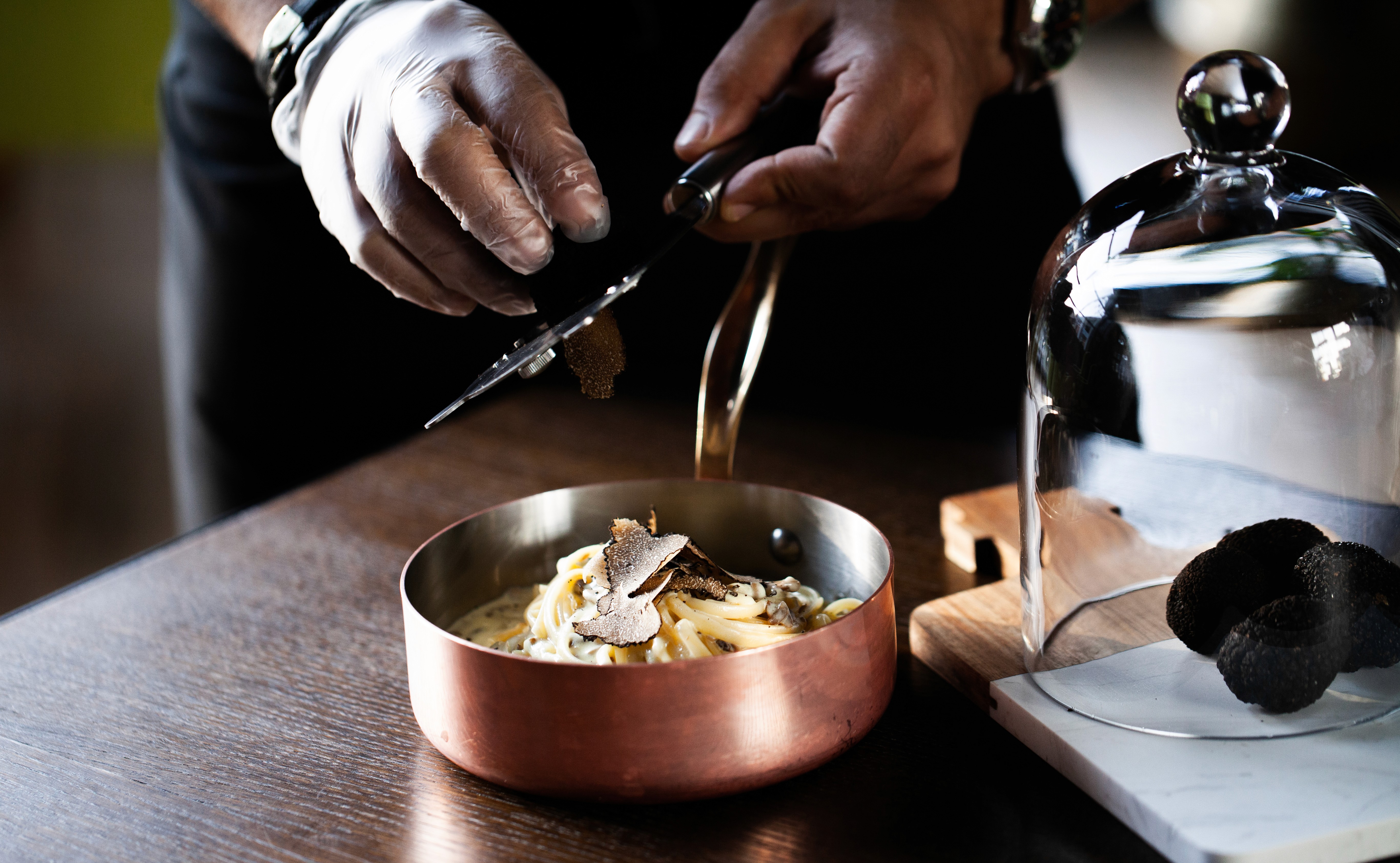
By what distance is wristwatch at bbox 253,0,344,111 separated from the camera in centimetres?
87

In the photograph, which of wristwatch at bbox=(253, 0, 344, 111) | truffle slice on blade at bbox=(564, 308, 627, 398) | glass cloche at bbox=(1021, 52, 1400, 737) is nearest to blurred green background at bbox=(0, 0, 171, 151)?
wristwatch at bbox=(253, 0, 344, 111)

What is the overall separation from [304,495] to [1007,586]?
2.13ft

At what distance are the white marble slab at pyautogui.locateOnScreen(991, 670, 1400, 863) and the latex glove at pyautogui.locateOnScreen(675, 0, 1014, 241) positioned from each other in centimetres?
42

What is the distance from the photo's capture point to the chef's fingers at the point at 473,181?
2.20ft

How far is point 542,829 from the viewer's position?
1.77 ft

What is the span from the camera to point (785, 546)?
74 centimetres

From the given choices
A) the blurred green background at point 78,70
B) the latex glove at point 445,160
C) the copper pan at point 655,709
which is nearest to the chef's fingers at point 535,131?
the latex glove at point 445,160

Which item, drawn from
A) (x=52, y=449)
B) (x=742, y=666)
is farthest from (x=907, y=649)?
(x=52, y=449)

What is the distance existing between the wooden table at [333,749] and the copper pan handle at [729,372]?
0.17 m

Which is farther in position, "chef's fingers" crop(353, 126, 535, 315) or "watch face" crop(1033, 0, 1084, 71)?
"watch face" crop(1033, 0, 1084, 71)

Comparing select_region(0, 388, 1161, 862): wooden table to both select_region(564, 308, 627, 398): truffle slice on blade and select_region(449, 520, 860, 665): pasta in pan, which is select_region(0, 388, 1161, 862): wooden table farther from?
select_region(564, 308, 627, 398): truffle slice on blade

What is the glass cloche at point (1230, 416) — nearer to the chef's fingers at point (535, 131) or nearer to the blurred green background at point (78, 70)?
the chef's fingers at point (535, 131)

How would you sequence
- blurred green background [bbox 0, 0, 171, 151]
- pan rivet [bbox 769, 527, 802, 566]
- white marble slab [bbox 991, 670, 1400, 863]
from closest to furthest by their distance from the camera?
white marble slab [bbox 991, 670, 1400, 863] → pan rivet [bbox 769, 527, 802, 566] → blurred green background [bbox 0, 0, 171, 151]

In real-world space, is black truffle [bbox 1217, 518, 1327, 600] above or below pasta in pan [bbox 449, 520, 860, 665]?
above
